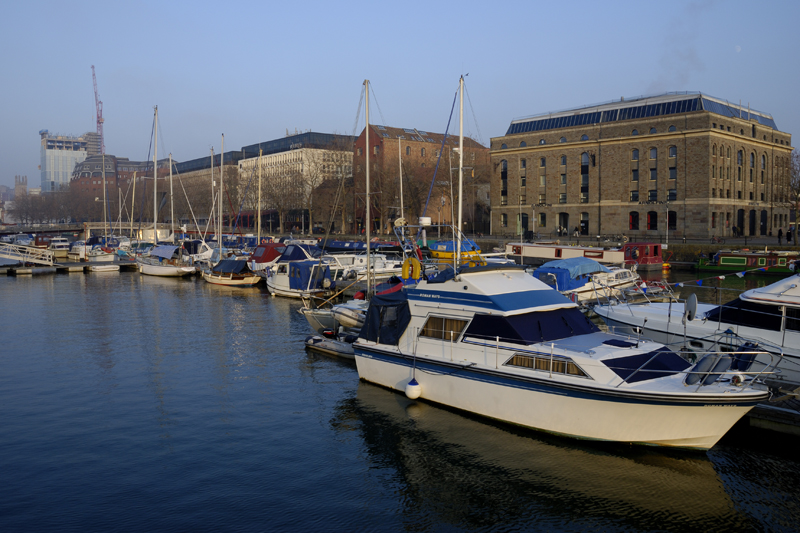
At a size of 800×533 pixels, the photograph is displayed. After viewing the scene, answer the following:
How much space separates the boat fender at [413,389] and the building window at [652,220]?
211 ft

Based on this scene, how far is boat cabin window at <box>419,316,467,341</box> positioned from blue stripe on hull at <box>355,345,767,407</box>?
77cm

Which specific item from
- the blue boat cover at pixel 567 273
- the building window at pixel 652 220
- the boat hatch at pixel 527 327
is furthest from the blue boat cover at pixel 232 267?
the building window at pixel 652 220

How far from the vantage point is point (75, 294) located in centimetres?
4438

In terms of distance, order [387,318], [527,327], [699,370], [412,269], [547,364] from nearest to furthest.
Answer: [699,370]
[547,364]
[527,327]
[387,318]
[412,269]

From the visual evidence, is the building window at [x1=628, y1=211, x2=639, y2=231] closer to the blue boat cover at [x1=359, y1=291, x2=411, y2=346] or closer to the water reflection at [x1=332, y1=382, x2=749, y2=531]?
the blue boat cover at [x1=359, y1=291, x2=411, y2=346]

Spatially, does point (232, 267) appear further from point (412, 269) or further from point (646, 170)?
point (646, 170)

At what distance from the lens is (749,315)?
53.9 feet

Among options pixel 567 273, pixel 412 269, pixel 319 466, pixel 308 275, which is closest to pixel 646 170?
pixel 567 273

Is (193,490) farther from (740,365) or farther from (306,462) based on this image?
(740,365)

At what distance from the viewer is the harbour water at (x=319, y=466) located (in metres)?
11.4

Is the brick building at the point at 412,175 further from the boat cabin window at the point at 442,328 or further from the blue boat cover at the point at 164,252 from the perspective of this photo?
the boat cabin window at the point at 442,328

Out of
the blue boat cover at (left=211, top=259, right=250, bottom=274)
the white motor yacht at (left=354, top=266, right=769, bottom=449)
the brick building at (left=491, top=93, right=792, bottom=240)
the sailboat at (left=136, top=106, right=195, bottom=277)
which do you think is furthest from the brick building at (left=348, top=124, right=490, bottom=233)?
the white motor yacht at (left=354, top=266, right=769, bottom=449)

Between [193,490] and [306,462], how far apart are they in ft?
8.21

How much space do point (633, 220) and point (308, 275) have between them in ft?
164
